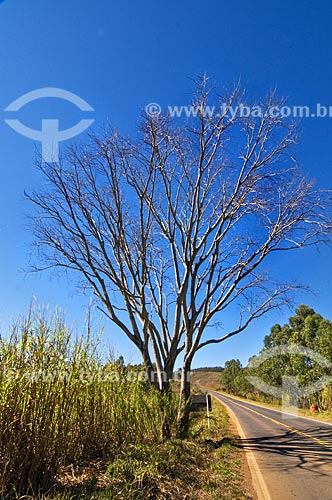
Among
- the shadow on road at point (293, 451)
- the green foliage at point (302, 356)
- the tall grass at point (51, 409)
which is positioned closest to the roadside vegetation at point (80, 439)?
the tall grass at point (51, 409)

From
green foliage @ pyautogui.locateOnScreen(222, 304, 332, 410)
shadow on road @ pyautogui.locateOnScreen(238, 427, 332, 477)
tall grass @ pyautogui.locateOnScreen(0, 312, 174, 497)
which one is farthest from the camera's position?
green foliage @ pyautogui.locateOnScreen(222, 304, 332, 410)

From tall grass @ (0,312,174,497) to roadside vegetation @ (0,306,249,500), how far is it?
0.01 metres

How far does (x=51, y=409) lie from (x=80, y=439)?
50.7 inches

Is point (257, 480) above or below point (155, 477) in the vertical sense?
below

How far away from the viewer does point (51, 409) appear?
455 cm

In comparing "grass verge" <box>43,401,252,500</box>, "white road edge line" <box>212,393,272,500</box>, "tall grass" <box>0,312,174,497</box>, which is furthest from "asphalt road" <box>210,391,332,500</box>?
"tall grass" <box>0,312,174,497</box>

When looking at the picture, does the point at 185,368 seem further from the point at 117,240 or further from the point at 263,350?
the point at 263,350

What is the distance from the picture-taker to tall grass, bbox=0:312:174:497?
12.9 ft

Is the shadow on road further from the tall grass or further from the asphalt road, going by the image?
the tall grass

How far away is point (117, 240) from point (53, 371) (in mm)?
5317

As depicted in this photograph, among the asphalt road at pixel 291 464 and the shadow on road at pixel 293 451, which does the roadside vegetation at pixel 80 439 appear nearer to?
the asphalt road at pixel 291 464

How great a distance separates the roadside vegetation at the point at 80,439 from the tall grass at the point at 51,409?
0.04 ft

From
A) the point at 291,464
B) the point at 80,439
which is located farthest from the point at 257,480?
the point at 80,439

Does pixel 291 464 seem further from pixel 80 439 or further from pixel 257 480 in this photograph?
pixel 80 439
